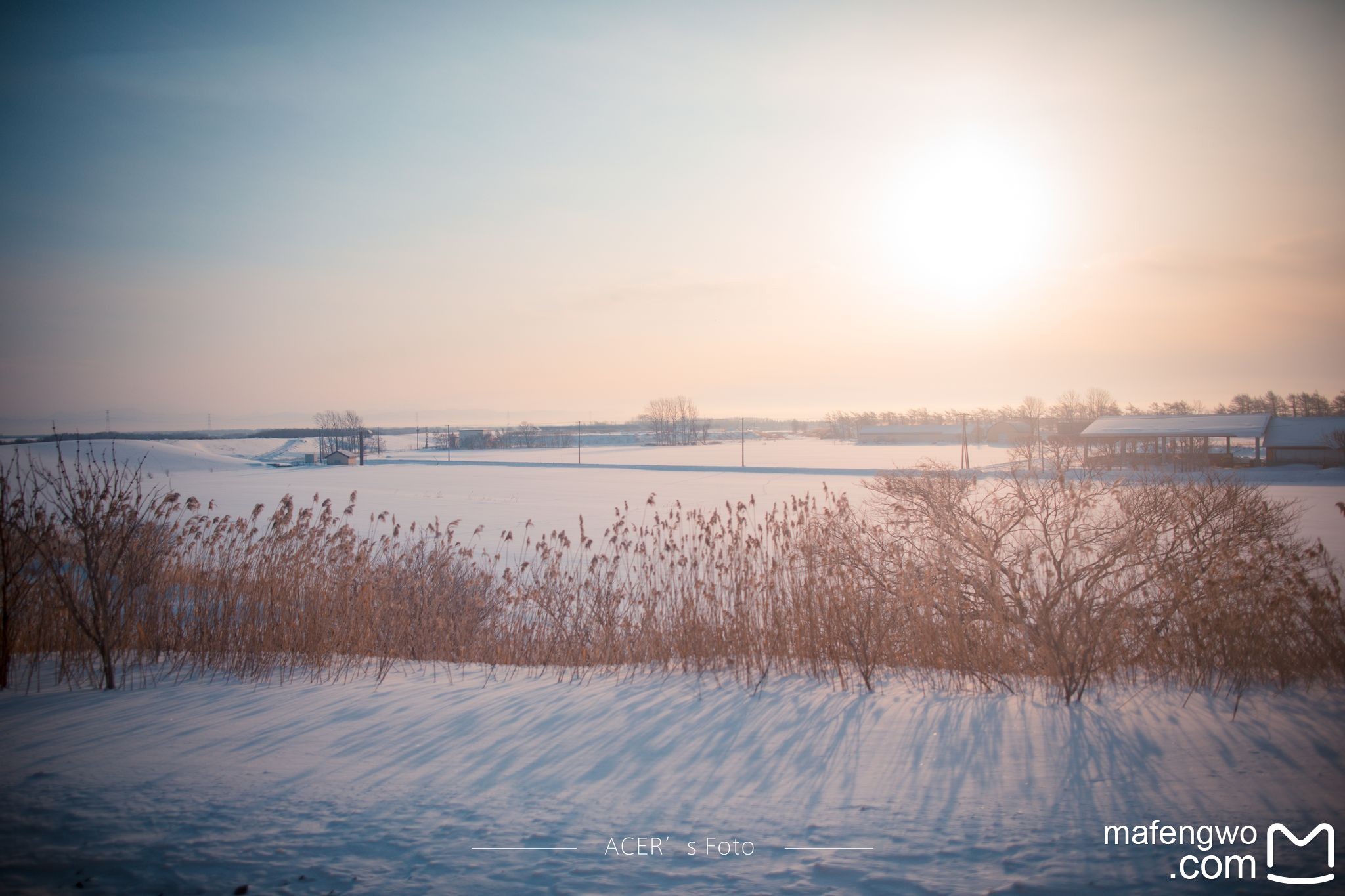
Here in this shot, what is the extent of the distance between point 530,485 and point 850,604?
2520cm

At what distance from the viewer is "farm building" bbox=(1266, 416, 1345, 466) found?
76.4 feet

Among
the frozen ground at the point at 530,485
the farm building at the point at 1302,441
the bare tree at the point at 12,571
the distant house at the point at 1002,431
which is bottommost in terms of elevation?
the frozen ground at the point at 530,485

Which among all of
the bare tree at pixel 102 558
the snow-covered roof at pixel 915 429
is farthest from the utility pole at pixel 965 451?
the snow-covered roof at pixel 915 429

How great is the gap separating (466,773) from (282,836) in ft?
2.79

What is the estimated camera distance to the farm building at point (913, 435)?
250 ft

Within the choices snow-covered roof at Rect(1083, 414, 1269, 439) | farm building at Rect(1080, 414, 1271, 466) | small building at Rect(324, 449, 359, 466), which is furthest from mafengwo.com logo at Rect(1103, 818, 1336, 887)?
small building at Rect(324, 449, 359, 466)

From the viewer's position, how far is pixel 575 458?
5600 centimetres

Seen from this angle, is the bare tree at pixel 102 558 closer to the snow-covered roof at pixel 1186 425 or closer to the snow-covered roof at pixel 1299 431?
the snow-covered roof at pixel 1186 425

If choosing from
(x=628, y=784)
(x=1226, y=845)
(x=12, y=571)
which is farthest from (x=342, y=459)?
(x=1226, y=845)

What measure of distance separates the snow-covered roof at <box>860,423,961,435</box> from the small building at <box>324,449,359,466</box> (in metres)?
A: 59.7

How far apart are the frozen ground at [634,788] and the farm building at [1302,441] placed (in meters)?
27.8

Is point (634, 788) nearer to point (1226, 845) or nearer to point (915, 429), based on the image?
point (1226, 845)

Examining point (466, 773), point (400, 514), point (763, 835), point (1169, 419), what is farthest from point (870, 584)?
point (1169, 419)

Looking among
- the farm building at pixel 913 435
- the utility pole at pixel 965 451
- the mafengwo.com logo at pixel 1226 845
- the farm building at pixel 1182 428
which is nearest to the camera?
the mafengwo.com logo at pixel 1226 845
